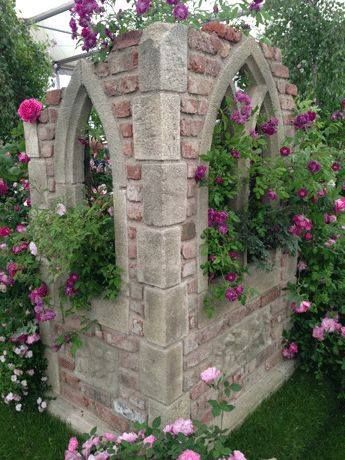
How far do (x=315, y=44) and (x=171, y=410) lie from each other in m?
4.83

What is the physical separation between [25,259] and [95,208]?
0.76 m

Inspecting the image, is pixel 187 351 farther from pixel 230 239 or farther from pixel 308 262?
pixel 308 262

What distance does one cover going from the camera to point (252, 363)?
9.95ft

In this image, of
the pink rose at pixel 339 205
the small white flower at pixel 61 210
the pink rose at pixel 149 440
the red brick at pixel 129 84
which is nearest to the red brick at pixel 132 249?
the small white flower at pixel 61 210

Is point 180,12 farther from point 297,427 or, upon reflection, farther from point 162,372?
point 297,427

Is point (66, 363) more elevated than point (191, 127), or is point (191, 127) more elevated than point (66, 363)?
point (191, 127)

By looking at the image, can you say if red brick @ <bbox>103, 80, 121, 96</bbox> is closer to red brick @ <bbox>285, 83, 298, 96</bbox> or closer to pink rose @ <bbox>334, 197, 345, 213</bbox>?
red brick @ <bbox>285, 83, 298, 96</bbox>

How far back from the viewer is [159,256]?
6.84 ft

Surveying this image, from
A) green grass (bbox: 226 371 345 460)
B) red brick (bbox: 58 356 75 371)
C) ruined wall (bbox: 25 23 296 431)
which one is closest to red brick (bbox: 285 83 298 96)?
ruined wall (bbox: 25 23 296 431)

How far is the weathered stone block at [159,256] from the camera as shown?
2078mm

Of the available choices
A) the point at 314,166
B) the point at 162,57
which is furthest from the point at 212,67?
the point at 314,166

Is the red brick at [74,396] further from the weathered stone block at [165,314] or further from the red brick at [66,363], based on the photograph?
the weathered stone block at [165,314]

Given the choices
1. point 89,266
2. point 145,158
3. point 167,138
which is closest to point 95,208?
point 89,266

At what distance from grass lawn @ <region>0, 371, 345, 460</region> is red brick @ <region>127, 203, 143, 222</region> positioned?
5.63 ft
